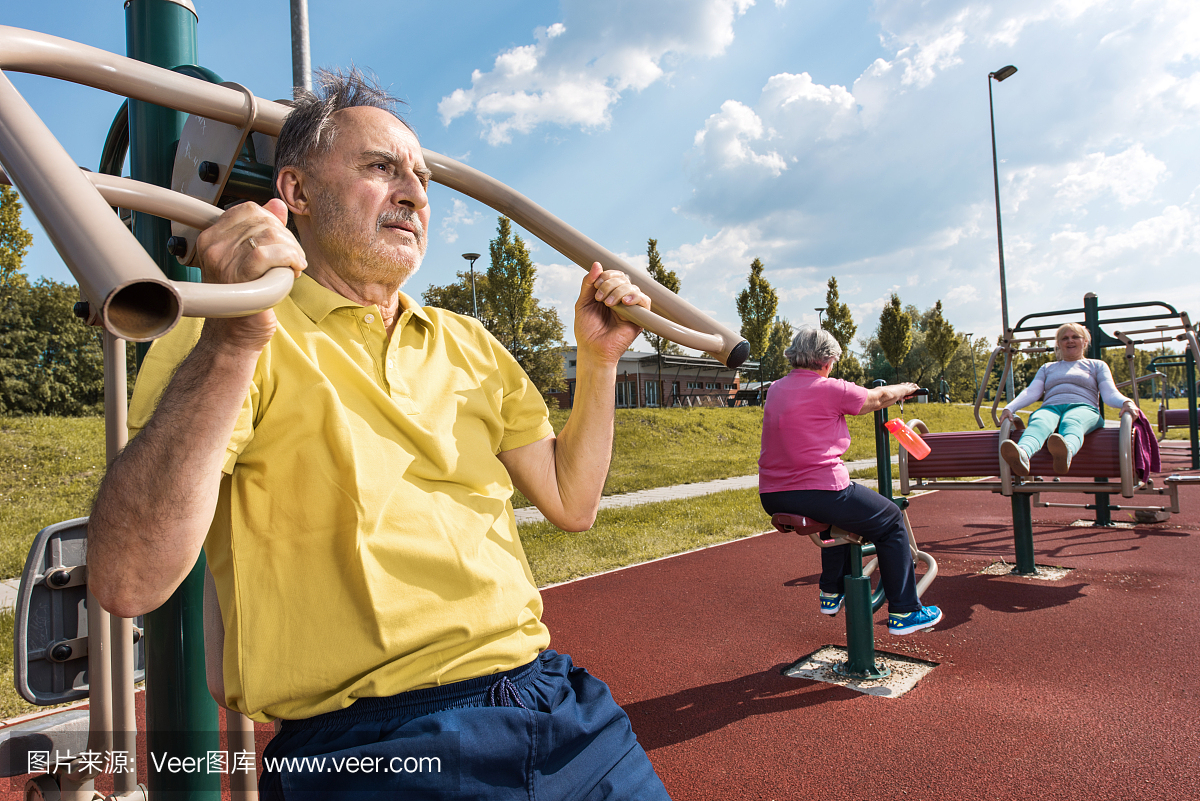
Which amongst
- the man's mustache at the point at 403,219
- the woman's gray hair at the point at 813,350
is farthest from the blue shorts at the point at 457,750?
the woman's gray hair at the point at 813,350

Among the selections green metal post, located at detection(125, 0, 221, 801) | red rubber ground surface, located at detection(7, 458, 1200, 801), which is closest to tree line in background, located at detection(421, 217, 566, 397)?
red rubber ground surface, located at detection(7, 458, 1200, 801)

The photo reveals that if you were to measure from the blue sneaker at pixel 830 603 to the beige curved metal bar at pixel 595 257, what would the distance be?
3.17 m

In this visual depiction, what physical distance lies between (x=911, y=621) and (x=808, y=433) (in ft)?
3.48

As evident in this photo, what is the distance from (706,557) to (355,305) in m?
5.42

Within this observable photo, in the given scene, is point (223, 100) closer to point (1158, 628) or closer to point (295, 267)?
point (295, 267)

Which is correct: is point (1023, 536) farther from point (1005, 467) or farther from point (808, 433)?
point (808, 433)

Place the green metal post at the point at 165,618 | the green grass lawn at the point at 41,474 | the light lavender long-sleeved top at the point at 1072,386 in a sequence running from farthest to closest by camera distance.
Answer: the green grass lawn at the point at 41,474 → the light lavender long-sleeved top at the point at 1072,386 → the green metal post at the point at 165,618

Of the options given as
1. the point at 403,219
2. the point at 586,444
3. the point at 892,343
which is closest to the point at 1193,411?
the point at 586,444

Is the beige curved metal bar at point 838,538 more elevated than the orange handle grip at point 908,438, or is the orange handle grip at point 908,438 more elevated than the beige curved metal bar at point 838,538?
the orange handle grip at point 908,438

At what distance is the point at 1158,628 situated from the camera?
4.15 m

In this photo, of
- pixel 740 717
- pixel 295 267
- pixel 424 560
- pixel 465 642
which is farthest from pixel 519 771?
pixel 740 717

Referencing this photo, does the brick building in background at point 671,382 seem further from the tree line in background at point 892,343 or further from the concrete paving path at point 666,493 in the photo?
the concrete paving path at point 666,493

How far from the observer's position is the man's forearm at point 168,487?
3.00 ft

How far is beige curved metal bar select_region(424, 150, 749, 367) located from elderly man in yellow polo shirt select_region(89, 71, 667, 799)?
0.21 meters
